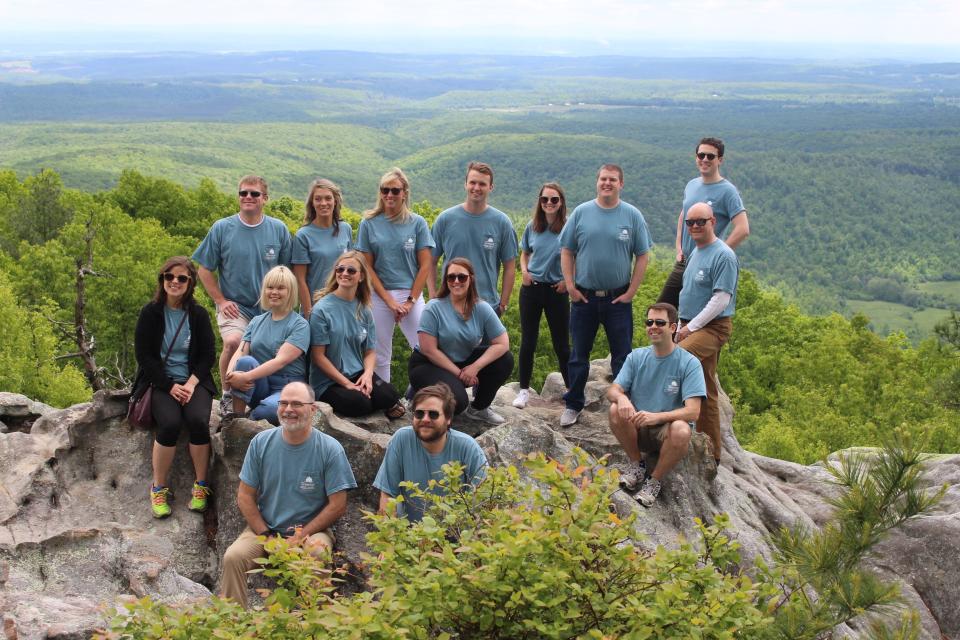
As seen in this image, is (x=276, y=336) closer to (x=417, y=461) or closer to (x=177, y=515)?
(x=177, y=515)

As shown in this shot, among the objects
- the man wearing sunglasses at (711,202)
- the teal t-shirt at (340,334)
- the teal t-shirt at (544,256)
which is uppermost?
the man wearing sunglasses at (711,202)

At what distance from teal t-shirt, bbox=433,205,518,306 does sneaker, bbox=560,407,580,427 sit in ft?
5.20

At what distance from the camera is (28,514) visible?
8383 millimetres

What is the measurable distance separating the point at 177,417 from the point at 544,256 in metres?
4.61

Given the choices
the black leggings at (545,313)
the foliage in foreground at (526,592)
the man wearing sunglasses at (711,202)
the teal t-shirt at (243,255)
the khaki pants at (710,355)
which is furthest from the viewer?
the black leggings at (545,313)

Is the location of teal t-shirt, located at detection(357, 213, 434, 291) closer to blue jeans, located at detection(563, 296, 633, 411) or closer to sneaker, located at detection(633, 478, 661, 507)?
blue jeans, located at detection(563, 296, 633, 411)

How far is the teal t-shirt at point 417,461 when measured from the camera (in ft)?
22.7

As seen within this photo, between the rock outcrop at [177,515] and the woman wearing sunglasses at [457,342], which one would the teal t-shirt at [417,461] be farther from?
the woman wearing sunglasses at [457,342]

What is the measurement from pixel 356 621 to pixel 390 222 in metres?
6.85

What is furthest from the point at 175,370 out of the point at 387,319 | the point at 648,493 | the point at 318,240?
the point at 648,493

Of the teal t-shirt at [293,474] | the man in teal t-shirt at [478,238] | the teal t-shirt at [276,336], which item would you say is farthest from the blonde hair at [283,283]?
the man in teal t-shirt at [478,238]

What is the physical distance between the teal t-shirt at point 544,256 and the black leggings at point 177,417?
13.7ft

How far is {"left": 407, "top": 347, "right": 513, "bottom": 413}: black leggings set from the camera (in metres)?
9.04

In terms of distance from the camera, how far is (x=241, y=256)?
955 centimetres
